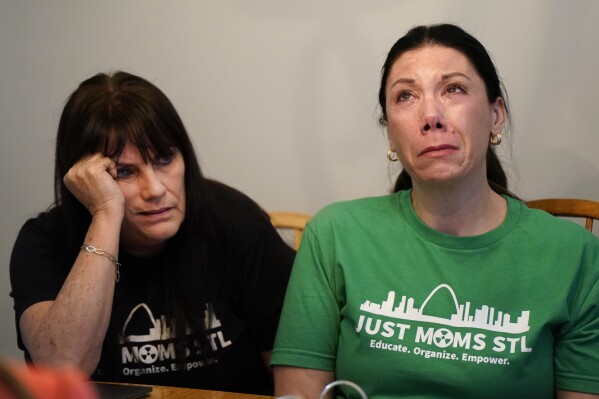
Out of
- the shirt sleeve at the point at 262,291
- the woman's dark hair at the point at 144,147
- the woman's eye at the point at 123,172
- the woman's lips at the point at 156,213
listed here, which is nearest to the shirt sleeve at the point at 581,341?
the shirt sleeve at the point at 262,291

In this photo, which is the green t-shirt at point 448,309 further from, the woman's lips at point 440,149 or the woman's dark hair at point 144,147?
the woman's dark hair at point 144,147

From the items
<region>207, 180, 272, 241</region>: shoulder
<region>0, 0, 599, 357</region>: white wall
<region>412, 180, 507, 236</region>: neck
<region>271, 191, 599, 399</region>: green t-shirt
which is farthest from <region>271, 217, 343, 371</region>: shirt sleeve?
<region>0, 0, 599, 357</region>: white wall

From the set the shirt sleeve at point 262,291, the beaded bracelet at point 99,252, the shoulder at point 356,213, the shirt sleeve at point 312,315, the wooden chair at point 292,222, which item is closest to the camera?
the shirt sleeve at point 312,315

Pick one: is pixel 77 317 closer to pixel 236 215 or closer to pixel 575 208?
pixel 236 215

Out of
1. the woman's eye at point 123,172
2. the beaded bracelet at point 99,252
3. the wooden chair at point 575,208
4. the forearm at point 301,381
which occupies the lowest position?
the forearm at point 301,381

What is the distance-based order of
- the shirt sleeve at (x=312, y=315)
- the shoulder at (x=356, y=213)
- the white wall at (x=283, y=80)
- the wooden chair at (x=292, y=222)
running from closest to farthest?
the shirt sleeve at (x=312, y=315) → the shoulder at (x=356, y=213) → the white wall at (x=283, y=80) → the wooden chair at (x=292, y=222)

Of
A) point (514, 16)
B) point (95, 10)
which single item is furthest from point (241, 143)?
point (514, 16)

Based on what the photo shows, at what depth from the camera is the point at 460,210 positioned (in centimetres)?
143

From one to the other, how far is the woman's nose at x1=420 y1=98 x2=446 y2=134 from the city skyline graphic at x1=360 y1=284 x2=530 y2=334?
1.03ft

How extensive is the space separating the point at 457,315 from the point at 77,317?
0.81 m

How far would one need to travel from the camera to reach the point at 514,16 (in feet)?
7.01

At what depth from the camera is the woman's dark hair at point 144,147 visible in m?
1.64

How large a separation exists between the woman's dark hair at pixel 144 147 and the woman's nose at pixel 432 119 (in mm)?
607

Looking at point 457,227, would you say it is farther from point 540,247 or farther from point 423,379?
point 423,379
